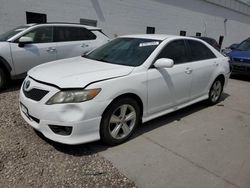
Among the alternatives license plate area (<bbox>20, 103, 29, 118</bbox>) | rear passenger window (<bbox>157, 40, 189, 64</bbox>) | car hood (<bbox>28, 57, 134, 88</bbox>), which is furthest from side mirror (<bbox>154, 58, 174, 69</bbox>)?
license plate area (<bbox>20, 103, 29, 118</bbox>)

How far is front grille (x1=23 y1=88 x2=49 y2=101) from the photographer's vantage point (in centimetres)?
298

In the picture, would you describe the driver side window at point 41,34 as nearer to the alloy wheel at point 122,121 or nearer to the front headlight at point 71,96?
the front headlight at point 71,96

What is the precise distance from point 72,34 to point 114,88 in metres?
4.03

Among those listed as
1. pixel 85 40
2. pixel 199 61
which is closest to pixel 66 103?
pixel 199 61

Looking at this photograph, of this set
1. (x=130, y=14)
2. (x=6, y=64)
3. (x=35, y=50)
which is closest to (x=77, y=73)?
(x=6, y=64)

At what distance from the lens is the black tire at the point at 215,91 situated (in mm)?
5262

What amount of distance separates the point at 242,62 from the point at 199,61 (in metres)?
4.94

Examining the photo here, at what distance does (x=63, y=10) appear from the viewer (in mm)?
10023

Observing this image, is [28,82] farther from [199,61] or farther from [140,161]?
[199,61]

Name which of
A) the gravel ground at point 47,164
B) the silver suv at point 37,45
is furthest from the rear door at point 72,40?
the gravel ground at point 47,164

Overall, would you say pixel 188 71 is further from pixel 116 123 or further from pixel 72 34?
pixel 72 34

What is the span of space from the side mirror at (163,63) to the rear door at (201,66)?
1.01 meters

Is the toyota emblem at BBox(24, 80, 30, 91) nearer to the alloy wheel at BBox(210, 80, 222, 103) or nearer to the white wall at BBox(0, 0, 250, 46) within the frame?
the alloy wheel at BBox(210, 80, 222, 103)

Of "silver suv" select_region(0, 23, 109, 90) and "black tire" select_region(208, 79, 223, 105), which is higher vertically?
"silver suv" select_region(0, 23, 109, 90)
